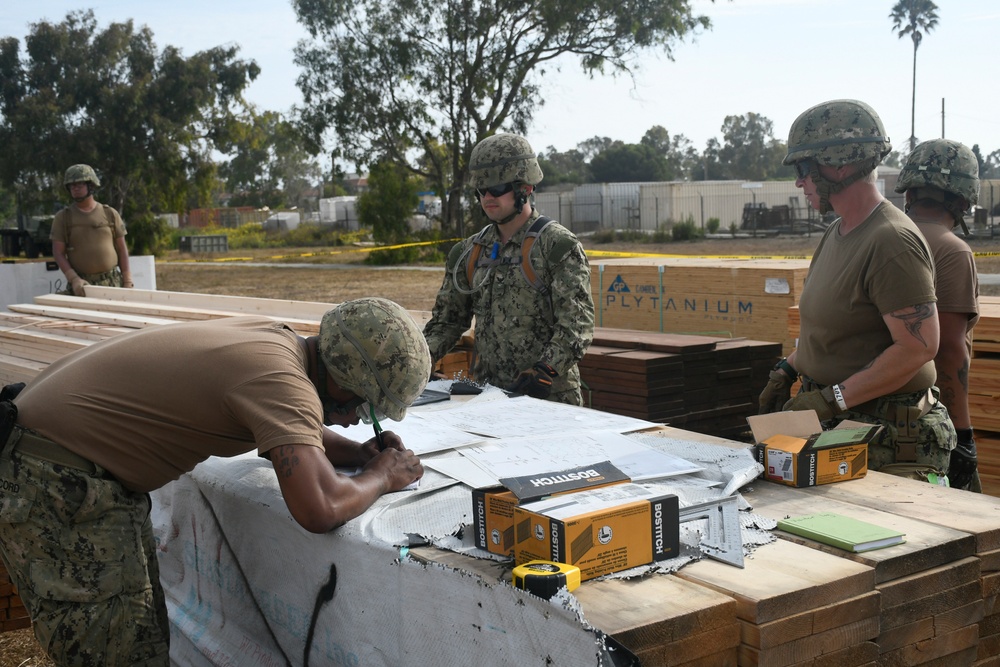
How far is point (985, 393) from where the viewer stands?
600 centimetres

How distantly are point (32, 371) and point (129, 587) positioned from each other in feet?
18.1

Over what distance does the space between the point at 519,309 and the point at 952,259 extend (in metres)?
1.98

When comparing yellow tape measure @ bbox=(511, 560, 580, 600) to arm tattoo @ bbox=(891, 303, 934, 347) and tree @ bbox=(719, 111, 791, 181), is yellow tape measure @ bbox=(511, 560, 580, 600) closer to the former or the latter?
arm tattoo @ bbox=(891, 303, 934, 347)

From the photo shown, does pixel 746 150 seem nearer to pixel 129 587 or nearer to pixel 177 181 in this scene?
pixel 177 181

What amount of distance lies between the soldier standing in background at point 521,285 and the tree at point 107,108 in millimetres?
25694

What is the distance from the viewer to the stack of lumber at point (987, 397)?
5938mm

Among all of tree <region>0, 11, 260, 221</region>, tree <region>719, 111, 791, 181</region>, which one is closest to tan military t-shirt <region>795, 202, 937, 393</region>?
tree <region>0, 11, 260, 221</region>

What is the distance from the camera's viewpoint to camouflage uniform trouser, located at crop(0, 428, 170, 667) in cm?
279

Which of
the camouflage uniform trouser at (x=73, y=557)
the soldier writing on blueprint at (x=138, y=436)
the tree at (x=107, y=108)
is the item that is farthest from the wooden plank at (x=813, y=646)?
the tree at (x=107, y=108)

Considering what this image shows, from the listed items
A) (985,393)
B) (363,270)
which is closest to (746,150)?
(363,270)

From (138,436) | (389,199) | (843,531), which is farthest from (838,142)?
(389,199)

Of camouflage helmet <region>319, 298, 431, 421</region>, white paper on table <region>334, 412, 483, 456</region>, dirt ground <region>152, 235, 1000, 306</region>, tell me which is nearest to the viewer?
camouflage helmet <region>319, 298, 431, 421</region>

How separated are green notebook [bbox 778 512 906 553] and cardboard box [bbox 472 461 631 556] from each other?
496 mm

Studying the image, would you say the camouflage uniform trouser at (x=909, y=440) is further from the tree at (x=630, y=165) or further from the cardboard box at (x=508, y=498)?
the tree at (x=630, y=165)
